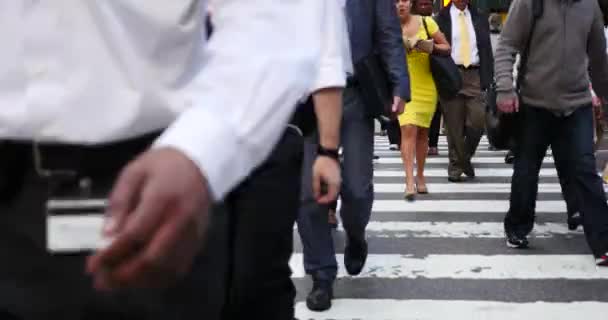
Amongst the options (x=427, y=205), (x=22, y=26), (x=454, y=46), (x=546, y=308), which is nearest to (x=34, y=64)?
(x=22, y=26)

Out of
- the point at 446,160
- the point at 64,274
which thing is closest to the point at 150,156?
the point at 64,274

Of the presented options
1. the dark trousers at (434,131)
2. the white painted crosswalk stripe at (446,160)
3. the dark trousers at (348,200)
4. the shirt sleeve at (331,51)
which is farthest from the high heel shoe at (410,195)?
the shirt sleeve at (331,51)

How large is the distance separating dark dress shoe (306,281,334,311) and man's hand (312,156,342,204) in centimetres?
186

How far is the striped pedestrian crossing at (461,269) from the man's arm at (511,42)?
44.3 inches

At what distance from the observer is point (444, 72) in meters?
7.51

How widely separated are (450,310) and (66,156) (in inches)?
135

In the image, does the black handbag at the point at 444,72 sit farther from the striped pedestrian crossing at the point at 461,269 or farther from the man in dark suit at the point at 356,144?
the man in dark suit at the point at 356,144

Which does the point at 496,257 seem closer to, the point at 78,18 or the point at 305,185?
the point at 305,185

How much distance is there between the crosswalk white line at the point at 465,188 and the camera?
27.8ft

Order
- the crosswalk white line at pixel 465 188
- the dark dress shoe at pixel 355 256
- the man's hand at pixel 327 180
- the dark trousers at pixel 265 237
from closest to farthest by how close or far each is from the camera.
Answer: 1. the dark trousers at pixel 265 237
2. the man's hand at pixel 327 180
3. the dark dress shoe at pixel 355 256
4. the crosswalk white line at pixel 465 188

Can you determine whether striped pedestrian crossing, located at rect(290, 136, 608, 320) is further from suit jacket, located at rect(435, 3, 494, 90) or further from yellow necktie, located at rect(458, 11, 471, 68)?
yellow necktie, located at rect(458, 11, 471, 68)

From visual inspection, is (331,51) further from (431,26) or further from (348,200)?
(431,26)

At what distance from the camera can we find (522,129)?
545cm

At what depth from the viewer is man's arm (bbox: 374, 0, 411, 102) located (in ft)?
14.6
